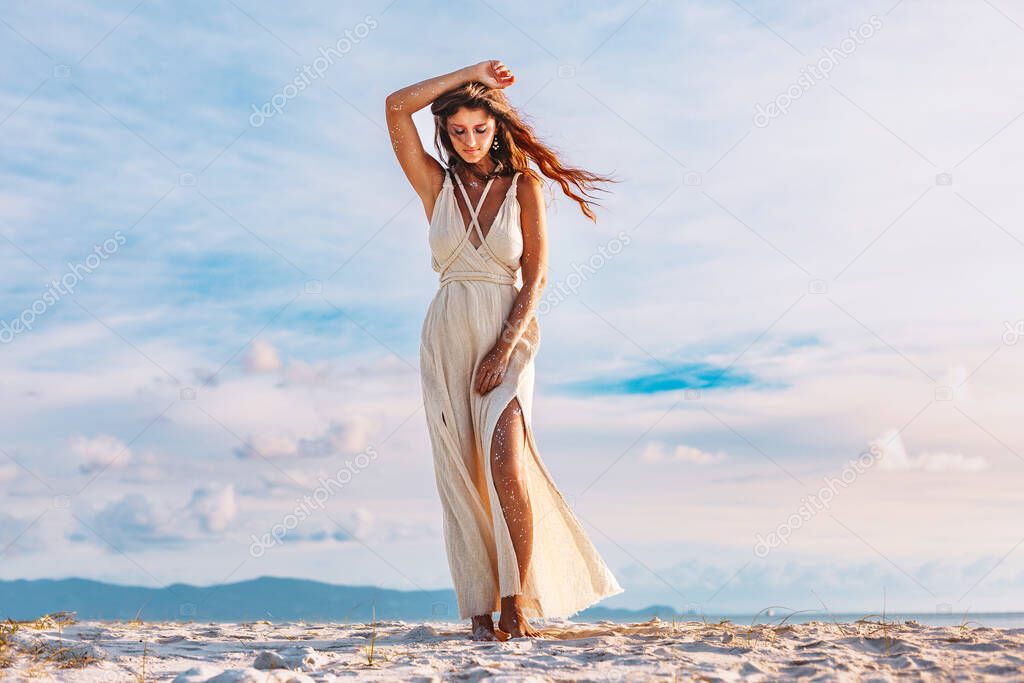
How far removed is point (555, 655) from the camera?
3979 mm

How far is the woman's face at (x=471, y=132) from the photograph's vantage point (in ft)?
16.9

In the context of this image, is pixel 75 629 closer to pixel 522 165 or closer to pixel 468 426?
pixel 468 426

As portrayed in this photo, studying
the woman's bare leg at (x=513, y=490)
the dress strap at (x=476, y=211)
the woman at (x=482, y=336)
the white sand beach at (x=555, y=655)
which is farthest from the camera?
the dress strap at (x=476, y=211)

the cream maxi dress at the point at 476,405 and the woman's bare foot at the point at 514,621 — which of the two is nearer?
the woman's bare foot at the point at 514,621

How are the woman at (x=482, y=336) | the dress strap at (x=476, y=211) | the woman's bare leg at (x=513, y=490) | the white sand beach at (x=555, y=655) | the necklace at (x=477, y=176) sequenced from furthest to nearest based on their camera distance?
the necklace at (x=477, y=176) < the dress strap at (x=476, y=211) < the woman at (x=482, y=336) < the woman's bare leg at (x=513, y=490) < the white sand beach at (x=555, y=655)

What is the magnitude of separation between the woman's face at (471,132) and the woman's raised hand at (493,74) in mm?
178

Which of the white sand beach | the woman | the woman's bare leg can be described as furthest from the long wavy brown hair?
the white sand beach

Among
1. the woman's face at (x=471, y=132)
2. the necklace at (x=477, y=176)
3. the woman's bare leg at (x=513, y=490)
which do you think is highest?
the woman's face at (x=471, y=132)

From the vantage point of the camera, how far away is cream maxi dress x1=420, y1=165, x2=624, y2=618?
507 cm

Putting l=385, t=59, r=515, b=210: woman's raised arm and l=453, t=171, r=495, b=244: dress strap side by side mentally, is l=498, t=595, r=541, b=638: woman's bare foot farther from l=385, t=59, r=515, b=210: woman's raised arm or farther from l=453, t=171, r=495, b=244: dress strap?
l=385, t=59, r=515, b=210: woman's raised arm

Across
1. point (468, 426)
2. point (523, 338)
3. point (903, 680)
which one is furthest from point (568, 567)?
point (903, 680)

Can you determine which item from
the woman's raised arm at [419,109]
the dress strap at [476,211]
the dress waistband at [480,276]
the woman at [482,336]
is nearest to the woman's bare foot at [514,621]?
the woman at [482,336]

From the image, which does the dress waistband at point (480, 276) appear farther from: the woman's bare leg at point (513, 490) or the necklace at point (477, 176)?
the woman's bare leg at point (513, 490)

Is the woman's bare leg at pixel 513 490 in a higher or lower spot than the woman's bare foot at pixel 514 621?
higher
